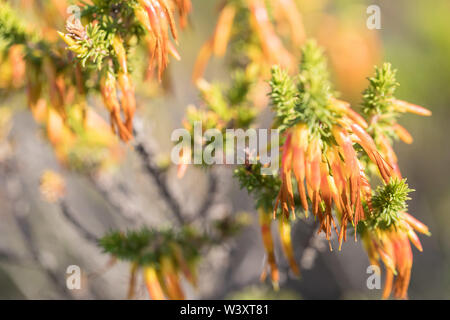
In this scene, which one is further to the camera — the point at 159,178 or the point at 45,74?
the point at 159,178

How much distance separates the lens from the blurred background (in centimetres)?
181

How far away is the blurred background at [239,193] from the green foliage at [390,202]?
0.85 m

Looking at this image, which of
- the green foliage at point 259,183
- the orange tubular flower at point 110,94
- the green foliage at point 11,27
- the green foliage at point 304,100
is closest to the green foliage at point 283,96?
the green foliage at point 304,100

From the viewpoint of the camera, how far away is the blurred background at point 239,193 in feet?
5.95

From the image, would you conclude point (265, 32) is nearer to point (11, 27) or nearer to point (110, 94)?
point (110, 94)

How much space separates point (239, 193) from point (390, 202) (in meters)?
1.89

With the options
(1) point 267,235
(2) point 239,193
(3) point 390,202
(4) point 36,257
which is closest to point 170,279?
(1) point 267,235

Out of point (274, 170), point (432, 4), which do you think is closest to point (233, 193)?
point (274, 170)

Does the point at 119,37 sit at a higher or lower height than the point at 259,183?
higher

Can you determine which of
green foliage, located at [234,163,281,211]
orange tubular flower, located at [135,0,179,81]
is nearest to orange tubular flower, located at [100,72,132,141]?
orange tubular flower, located at [135,0,179,81]

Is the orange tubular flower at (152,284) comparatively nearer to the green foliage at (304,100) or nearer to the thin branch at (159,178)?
the thin branch at (159,178)

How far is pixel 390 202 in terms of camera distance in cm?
79
